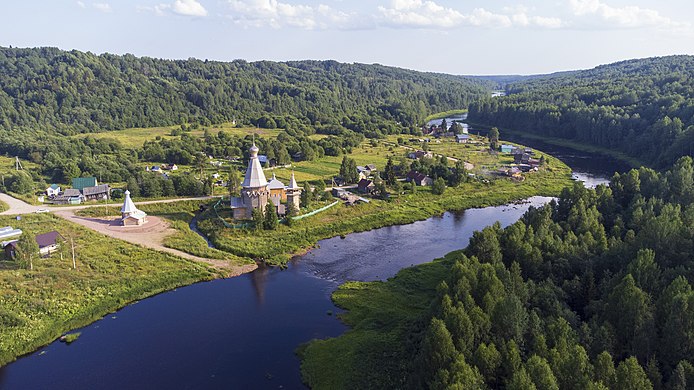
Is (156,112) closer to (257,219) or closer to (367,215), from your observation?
(367,215)

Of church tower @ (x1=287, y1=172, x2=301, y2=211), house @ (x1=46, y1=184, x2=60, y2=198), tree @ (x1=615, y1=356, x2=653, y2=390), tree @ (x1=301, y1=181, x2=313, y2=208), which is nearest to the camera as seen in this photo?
tree @ (x1=615, y1=356, x2=653, y2=390)

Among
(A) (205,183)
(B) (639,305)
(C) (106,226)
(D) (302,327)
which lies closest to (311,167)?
(A) (205,183)

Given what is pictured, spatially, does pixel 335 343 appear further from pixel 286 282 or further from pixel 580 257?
pixel 580 257

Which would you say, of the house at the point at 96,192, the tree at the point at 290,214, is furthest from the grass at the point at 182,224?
the tree at the point at 290,214

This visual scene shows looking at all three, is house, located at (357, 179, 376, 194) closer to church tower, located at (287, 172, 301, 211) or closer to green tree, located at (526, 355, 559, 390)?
church tower, located at (287, 172, 301, 211)

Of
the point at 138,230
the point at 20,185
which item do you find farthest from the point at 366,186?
the point at 20,185

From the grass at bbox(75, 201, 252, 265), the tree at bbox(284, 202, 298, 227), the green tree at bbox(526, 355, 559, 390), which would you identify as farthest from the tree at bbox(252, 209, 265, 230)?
the green tree at bbox(526, 355, 559, 390)

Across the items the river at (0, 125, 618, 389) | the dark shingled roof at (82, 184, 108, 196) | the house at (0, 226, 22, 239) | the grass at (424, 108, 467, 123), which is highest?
the grass at (424, 108, 467, 123)

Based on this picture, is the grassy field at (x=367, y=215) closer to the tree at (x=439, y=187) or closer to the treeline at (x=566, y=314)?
the tree at (x=439, y=187)
